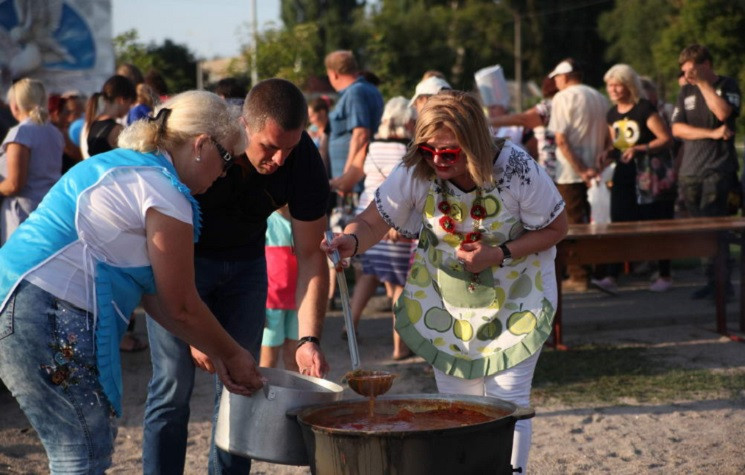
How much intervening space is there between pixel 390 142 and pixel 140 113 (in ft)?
5.42

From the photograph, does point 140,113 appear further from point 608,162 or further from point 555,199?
point 608,162

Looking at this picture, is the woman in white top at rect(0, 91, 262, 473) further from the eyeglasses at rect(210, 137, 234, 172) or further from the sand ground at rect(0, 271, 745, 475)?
the sand ground at rect(0, 271, 745, 475)

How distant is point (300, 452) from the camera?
10.6 feet

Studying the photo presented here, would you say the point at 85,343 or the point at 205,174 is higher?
the point at 205,174

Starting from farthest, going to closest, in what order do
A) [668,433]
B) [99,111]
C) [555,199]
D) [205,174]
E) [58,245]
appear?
[99,111] → [668,433] → [555,199] → [205,174] → [58,245]

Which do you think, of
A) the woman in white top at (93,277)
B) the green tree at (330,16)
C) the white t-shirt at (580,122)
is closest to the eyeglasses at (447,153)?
the woman in white top at (93,277)

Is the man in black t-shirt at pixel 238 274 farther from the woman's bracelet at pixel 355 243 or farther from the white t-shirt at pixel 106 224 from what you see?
the white t-shirt at pixel 106 224

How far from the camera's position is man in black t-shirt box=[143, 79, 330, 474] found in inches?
149

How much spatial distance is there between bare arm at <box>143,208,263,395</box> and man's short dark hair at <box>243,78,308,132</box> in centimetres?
74

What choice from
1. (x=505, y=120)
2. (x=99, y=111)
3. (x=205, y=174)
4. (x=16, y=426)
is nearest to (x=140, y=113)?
(x=99, y=111)

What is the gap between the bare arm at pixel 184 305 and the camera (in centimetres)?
282

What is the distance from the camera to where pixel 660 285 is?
9336 mm

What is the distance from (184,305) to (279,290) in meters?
2.71

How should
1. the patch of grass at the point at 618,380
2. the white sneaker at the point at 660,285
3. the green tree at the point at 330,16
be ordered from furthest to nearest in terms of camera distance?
the green tree at the point at 330,16
the white sneaker at the point at 660,285
the patch of grass at the point at 618,380
